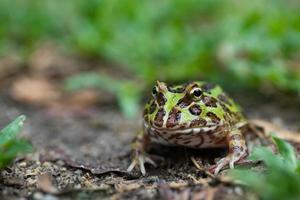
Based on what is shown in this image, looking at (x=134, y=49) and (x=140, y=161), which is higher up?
(x=134, y=49)

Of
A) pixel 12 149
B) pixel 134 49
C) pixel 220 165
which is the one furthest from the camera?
pixel 134 49

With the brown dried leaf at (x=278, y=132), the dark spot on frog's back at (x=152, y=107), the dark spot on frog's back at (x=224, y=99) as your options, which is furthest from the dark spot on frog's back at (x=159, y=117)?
the brown dried leaf at (x=278, y=132)

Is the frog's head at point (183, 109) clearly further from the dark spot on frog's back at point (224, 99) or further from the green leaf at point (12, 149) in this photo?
the green leaf at point (12, 149)

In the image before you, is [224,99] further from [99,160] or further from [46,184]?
[46,184]

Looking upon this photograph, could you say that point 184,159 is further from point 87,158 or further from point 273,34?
point 273,34

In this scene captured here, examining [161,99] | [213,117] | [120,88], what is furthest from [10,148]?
[120,88]
